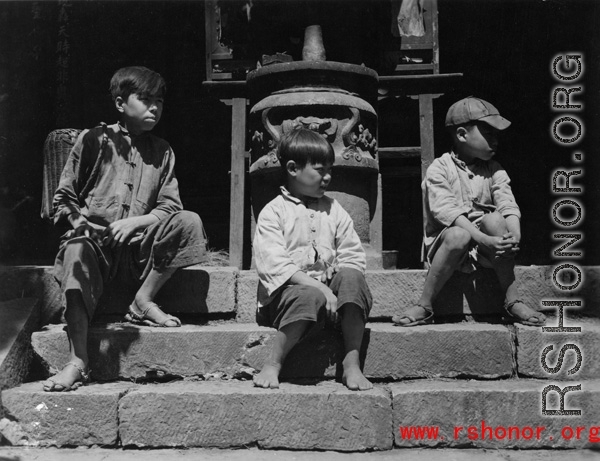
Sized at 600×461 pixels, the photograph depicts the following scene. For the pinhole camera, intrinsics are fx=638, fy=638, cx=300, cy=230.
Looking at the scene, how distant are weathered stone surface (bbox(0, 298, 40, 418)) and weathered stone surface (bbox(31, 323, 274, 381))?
36 cm

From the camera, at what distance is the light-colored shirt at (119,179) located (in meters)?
3.46

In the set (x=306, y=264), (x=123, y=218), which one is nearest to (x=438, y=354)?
(x=306, y=264)

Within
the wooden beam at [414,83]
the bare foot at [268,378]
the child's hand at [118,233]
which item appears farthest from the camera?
the wooden beam at [414,83]

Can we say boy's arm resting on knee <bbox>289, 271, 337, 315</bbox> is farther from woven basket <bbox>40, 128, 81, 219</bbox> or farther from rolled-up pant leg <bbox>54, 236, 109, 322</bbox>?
woven basket <bbox>40, 128, 81, 219</bbox>

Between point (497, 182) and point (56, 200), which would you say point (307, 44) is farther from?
point (56, 200)

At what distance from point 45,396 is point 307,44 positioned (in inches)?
113

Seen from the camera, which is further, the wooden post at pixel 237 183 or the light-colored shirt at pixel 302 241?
the wooden post at pixel 237 183

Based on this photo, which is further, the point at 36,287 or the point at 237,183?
the point at 237,183

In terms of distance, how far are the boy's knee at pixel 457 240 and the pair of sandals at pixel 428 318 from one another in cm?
35

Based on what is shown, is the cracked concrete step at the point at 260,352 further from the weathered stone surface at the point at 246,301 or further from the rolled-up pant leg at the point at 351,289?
the weathered stone surface at the point at 246,301

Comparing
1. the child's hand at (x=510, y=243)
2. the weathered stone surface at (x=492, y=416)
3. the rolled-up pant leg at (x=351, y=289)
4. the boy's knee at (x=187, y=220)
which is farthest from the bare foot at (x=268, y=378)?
the child's hand at (x=510, y=243)

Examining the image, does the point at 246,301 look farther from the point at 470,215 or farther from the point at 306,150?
the point at 470,215

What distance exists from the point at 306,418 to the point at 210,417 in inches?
16.5

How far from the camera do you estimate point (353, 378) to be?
9.37 ft
